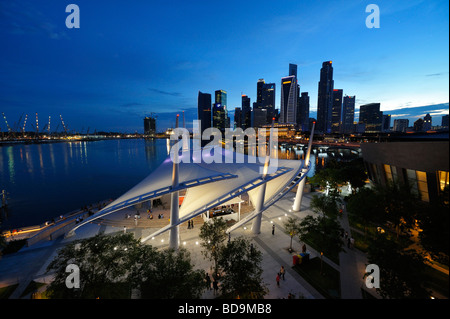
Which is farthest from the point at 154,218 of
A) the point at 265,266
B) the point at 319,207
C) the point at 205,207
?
the point at 319,207

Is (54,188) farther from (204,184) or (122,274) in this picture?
(122,274)

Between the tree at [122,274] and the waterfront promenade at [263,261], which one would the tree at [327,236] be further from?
the tree at [122,274]

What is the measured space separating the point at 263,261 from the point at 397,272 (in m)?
9.94

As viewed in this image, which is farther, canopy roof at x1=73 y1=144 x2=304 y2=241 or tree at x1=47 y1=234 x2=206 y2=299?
canopy roof at x1=73 y1=144 x2=304 y2=241

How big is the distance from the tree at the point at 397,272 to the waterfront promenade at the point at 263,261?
13.0 feet

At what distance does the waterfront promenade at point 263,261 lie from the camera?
1462 cm

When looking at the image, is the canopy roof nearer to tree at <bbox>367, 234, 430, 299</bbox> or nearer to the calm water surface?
tree at <bbox>367, 234, 430, 299</bbox>

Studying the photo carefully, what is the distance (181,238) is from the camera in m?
22.2

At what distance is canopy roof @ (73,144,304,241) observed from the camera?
17234 millimetres

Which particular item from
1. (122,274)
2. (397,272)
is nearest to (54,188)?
(122,274)

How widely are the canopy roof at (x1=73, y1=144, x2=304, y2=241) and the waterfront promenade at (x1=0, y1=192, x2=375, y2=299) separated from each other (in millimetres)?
3660

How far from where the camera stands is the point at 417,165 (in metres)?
18.3

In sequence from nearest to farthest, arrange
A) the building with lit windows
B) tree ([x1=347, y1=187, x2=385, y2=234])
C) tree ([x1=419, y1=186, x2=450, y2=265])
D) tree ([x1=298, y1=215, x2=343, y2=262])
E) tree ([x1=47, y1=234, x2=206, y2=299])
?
tree ([x1=47, y1=234, x2=206, y2=299]) → tree ([x1=419, y1=186, x2=450, y2=265]) → tree ([x1=298, y1=215, x2=343, y2=262]) → the building with lit windows → tree ([x1=347, y1=187, x2=385, y2=234])

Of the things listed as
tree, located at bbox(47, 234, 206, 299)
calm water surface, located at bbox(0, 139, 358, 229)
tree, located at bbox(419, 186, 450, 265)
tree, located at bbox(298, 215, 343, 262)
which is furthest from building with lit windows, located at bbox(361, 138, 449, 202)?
calm water surface, located at bbox(0, 139, 358, 229)
